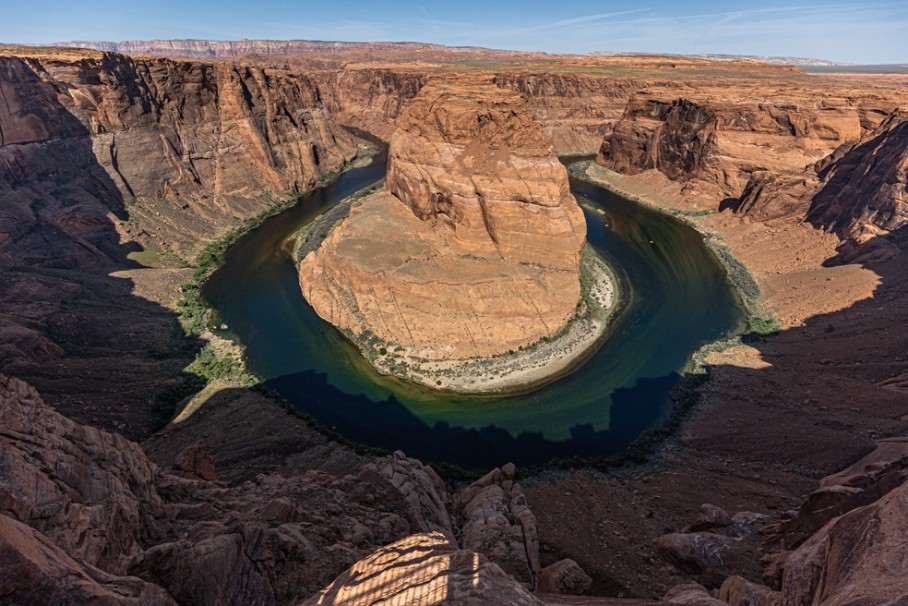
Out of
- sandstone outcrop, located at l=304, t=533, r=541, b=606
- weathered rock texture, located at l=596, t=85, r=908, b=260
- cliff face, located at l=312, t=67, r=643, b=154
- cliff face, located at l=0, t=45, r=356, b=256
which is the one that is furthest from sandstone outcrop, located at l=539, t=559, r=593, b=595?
cliff face, located at l=312, t=67, r=643, b=154

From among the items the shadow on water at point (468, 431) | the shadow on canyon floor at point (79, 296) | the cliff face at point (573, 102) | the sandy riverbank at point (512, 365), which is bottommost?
the shadow on water at point (468, 431)

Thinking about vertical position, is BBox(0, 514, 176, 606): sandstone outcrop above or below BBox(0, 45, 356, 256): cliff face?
below

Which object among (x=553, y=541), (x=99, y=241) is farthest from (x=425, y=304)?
(x=99, y=241)

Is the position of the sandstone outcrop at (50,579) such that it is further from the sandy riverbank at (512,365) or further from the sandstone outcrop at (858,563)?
the sandy riverbank at (512,365)

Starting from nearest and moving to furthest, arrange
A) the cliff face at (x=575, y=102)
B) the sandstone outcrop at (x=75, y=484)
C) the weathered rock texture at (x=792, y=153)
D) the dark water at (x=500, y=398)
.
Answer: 1. the sandstone outcrop at (x=75, y=484)
2. the dark water at (x=500, y=398)
3. the weathered rock texture at (x=792, y=153)
4. the cliff face at (x=575, y=102)

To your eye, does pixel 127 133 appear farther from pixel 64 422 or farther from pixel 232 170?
pixel 64 422

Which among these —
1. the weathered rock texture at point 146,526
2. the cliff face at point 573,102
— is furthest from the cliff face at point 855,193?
the cliff face at point 573,102

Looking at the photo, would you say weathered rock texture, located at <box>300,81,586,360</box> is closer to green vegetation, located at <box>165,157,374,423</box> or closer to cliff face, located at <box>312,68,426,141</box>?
green vegetation, located at <box>165,157,374,423</box>

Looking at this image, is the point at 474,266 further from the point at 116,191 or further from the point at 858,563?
the point at 116,191
